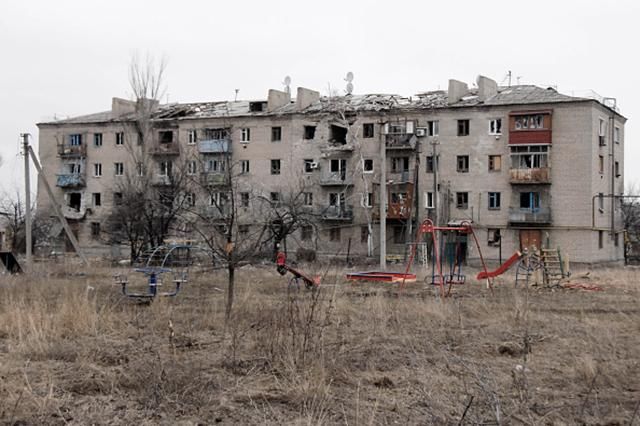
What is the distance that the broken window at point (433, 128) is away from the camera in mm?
50688

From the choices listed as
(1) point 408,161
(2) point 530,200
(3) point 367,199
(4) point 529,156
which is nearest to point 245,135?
(3) point 367,199

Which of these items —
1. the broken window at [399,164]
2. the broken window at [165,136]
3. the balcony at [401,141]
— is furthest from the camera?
the broken window at [165,136]

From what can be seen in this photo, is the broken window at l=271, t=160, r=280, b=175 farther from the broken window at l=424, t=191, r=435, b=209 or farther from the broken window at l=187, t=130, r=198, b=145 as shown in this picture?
the broken window at l=424, t=191, r=435, b=209

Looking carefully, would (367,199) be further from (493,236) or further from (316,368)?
(316,368)

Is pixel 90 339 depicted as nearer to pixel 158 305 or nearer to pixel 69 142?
pixel 158 305

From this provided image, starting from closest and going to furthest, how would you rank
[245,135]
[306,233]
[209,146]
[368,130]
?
[368,130]
[306,233]
[209,146]
[245,135]

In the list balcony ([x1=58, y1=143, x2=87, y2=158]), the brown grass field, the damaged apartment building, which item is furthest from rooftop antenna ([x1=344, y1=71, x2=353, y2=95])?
the brown grass field

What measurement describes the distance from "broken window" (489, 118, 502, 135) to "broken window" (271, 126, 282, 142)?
14561 millimetres

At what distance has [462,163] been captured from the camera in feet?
164

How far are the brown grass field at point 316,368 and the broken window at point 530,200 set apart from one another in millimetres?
34856

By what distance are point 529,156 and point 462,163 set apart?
168 inches

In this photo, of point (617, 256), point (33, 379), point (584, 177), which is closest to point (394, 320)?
point (33, 379)

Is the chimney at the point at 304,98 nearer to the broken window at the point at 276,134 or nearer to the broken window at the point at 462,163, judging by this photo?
the broken window at the point at 276,134

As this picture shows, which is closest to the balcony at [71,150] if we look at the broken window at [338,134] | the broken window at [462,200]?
the broken window at [338,134]
